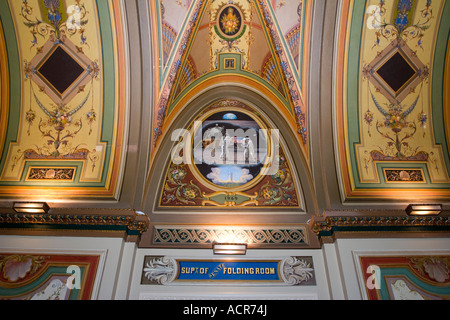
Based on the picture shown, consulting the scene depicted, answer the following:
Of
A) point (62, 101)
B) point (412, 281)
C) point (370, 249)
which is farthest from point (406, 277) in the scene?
point (62, 101)

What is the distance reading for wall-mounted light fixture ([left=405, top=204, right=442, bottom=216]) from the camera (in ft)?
18.0

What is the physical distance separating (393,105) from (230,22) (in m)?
3.39

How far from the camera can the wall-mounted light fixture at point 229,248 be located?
5473 mm

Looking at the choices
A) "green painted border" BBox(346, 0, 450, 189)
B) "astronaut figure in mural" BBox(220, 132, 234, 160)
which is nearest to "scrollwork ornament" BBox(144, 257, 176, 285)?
"astronaut figure in mural" BBox(220, 132, 234, 160)

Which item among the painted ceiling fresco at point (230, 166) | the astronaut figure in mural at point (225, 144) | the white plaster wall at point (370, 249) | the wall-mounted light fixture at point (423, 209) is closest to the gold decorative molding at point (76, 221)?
the painted ceiling fresco at point (230, 166)

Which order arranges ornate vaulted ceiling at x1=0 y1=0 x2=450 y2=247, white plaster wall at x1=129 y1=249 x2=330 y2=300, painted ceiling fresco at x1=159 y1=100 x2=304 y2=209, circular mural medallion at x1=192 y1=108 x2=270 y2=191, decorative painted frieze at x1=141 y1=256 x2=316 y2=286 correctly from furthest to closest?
1. circular mural medallion at x1=192 y1=108 x2=270 y2=191
2. painted ceiling fresco at x1=159 y1=100 x2=304 y2=209
3. ornate vaulted ceiling at x1=0 y1=0 x2=450 y2=247
4. decorative painted frieze at x1=141 y1=256 x2=316 y2=286
5. white plaster wall at x1=129 y1=249 x2=330 y2=300

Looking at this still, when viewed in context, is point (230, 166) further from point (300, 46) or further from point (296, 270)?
point (300, 46)

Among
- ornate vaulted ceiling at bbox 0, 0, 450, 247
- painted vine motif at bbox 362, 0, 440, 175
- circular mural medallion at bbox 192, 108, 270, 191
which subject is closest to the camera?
ornate vaulted ceiling at bbox 0, 0, 450, 247

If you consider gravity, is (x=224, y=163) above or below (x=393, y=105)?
below

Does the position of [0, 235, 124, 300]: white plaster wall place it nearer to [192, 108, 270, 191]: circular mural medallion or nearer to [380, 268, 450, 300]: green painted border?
[192, 108, 270, 191]: circular mural medallion

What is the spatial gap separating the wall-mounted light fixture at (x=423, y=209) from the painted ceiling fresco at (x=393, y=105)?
0.47m

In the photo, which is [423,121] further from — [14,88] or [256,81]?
[14,88]

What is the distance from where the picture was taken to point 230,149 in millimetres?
6891

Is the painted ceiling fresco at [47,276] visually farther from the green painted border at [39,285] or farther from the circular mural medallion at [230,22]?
the circular mural medallion at [230,22]
